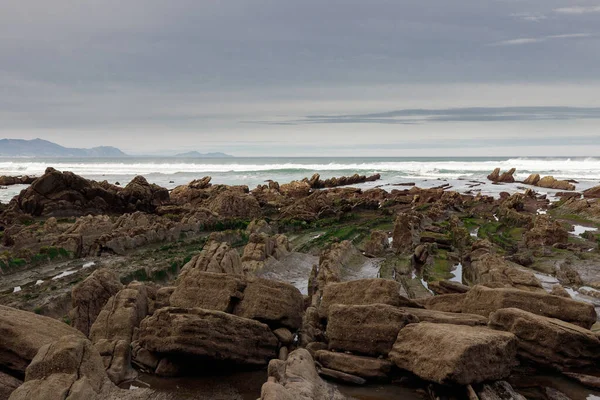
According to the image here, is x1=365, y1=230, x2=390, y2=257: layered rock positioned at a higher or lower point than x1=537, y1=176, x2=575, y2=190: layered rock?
higher

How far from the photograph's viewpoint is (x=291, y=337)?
1141cm

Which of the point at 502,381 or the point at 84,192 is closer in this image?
the point at 502,381

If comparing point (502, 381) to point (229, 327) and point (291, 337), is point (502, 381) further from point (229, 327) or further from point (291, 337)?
point (229, 327)

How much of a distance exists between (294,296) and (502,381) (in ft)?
16.3

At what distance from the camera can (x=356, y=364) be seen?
9.82 meters

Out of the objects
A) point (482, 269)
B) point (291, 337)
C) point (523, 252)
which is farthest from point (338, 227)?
point (291, 337)

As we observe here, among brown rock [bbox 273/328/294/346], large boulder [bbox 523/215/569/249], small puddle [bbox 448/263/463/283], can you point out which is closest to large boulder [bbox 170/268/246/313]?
brown rock [bbox 273/328/294/346]

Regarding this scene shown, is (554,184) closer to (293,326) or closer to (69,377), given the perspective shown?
(293,326)

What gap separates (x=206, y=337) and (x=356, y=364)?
3.09 metres

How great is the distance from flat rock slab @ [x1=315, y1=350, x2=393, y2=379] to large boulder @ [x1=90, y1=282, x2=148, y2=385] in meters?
3.96

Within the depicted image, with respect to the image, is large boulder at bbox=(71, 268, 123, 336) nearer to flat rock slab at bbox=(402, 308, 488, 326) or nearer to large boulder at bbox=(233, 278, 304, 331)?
large boulder at bbox=(233, 278, 304, 331)

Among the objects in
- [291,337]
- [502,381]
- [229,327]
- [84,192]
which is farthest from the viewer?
[84,192]

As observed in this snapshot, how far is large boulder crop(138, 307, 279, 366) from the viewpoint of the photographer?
32.4ft

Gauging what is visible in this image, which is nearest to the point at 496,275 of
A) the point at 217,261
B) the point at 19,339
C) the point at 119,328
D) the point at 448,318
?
the point at 448,318
